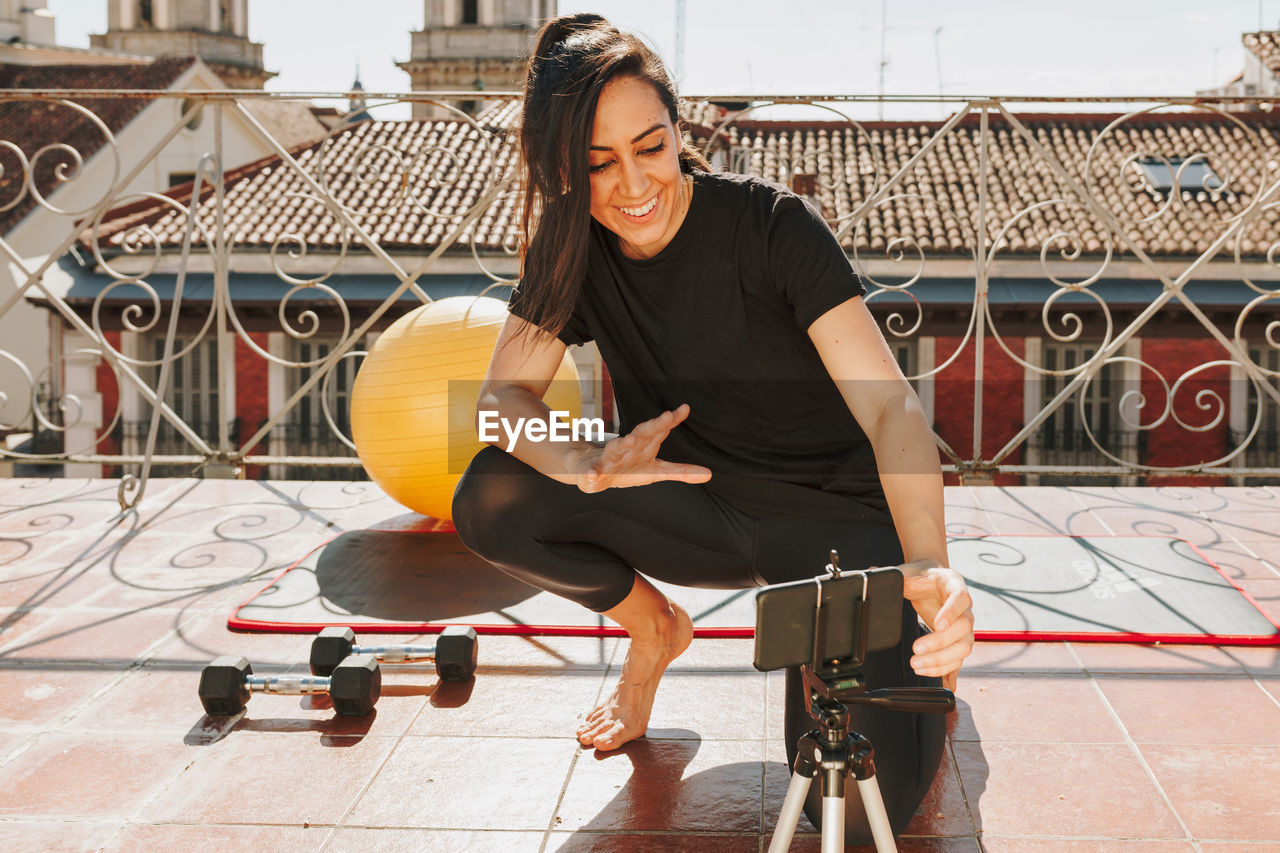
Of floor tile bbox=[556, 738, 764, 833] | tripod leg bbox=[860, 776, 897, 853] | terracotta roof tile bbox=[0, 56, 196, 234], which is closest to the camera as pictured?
tripod leg bbox=[860, 776, 897, 853]

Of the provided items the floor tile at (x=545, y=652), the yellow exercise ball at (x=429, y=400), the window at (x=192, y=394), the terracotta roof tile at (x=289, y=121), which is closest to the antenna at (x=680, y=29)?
the terracotta roof tile at (x=289, y=121)

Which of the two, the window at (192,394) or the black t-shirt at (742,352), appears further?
the window at (192,394)

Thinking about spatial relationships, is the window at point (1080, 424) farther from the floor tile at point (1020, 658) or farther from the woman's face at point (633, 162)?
the woman's face at point (633, 162)

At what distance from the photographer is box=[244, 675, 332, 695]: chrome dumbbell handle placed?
2271 millimetres

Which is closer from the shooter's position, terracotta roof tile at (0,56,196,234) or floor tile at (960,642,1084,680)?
floor tile at (960,642,1084,680)

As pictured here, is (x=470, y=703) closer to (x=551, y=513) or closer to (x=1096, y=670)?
(x=551, y=513)

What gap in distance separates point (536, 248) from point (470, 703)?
923 mm

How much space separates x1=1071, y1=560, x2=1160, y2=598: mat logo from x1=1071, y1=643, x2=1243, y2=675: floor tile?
1.05ft

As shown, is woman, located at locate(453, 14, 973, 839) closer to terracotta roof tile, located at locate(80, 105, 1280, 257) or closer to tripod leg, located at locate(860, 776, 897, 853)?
tripod leg, located at locate(860, 776, 897, 853)

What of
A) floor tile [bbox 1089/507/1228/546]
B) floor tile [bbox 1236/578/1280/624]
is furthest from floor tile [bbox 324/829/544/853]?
floor tile [bbox 1089/507/1228/546]

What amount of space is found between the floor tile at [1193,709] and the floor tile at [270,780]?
4.47 ft

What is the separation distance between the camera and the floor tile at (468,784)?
1.89 m

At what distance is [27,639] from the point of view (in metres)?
2.70

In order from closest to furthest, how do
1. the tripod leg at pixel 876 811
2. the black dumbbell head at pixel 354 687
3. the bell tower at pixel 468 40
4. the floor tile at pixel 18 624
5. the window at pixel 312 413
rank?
the tripod leg at pixel 876 811 < the black dumbbell head at pixel 354 687 < the floor tile at pixel 18 624 < the window at pixel 312 413 < the bell tower at pixel 468 40
